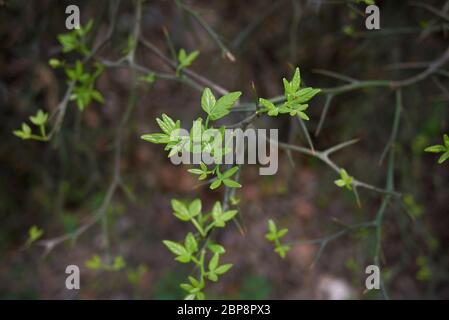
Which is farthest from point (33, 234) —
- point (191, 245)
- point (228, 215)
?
point (228, 215)

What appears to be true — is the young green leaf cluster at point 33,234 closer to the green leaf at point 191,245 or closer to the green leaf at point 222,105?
the green leaf at point 191,245

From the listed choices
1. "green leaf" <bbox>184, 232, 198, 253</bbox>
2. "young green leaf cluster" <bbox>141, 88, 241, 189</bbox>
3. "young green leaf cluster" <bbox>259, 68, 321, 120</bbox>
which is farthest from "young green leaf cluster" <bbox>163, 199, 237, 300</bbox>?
"young green leaf cluster" <bbox>259, 68, 321, 120</bbox>

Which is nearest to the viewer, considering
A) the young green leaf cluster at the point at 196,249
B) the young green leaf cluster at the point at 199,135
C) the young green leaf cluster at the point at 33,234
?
the young green leaf cluster at the point at 199,135

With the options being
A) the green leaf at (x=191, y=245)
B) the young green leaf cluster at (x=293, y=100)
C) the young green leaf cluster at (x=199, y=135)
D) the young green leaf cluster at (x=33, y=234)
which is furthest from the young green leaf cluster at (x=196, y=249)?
the young green leaf cluster at (x=33, y=234)

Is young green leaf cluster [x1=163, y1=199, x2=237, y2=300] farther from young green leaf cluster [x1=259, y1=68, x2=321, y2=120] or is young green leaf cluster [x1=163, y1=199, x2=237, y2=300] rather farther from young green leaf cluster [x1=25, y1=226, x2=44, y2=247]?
young green leaf cluster [x1=25, y1=226, x2=44, y2=247]

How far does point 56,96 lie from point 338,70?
2.29 meters


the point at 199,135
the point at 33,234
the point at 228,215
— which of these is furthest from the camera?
the point at 33,234

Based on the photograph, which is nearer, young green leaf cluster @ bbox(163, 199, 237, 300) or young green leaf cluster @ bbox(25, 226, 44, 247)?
young green leaf cluster @ bbox(163, 199, 237, 300)

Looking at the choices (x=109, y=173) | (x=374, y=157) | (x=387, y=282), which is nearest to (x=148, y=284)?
(x=109, y=173)

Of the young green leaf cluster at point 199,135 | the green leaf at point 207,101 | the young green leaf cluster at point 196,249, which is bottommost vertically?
the young green leaf cluster at point 196,249

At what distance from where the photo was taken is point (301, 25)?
3.27 m

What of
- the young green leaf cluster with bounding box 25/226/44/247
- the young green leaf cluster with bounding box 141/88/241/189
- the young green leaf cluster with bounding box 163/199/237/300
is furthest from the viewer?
the young green leaf cluster with bounding box 25/226/44/247

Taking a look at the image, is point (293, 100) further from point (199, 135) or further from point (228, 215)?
point (228, 215)
